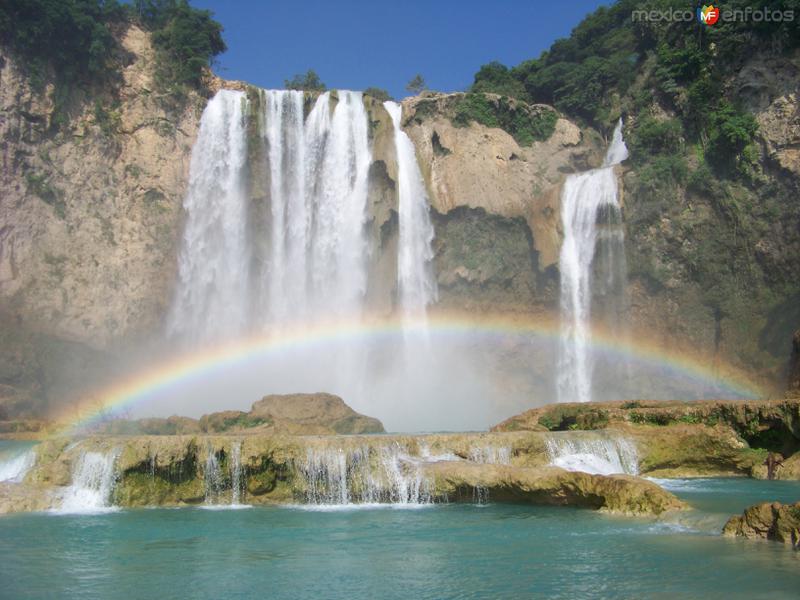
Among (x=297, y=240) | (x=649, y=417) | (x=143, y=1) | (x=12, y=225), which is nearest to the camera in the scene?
(x=649, y=417)

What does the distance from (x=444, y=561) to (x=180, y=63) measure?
36.6 metres

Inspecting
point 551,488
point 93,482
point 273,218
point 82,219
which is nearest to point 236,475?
point 93,482

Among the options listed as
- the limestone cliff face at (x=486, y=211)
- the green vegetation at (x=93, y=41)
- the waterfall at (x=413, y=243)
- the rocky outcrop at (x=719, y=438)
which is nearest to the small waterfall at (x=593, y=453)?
the rocky outcrop at (x=719, y=438)

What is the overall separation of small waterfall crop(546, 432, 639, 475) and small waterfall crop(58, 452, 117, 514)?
8736 millimetres

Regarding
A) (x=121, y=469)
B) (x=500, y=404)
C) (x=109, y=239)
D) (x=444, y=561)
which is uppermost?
(x=109, y=239)

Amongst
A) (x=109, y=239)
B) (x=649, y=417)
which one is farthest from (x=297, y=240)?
(x=649, y=417)

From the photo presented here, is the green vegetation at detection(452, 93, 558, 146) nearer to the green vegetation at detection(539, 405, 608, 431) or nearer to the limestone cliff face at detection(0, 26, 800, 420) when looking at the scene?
the limestone cliff face at detection(0, 26, 800, 420)

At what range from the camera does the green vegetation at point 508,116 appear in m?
42.7

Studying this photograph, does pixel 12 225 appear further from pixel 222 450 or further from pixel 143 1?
pixel 222 450

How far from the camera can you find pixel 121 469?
15438 mm

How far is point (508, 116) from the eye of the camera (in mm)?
44188

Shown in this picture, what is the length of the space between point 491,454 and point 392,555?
236 inches

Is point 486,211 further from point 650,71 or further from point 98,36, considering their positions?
point 98,36

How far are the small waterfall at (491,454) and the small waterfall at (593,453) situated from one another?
976mm
